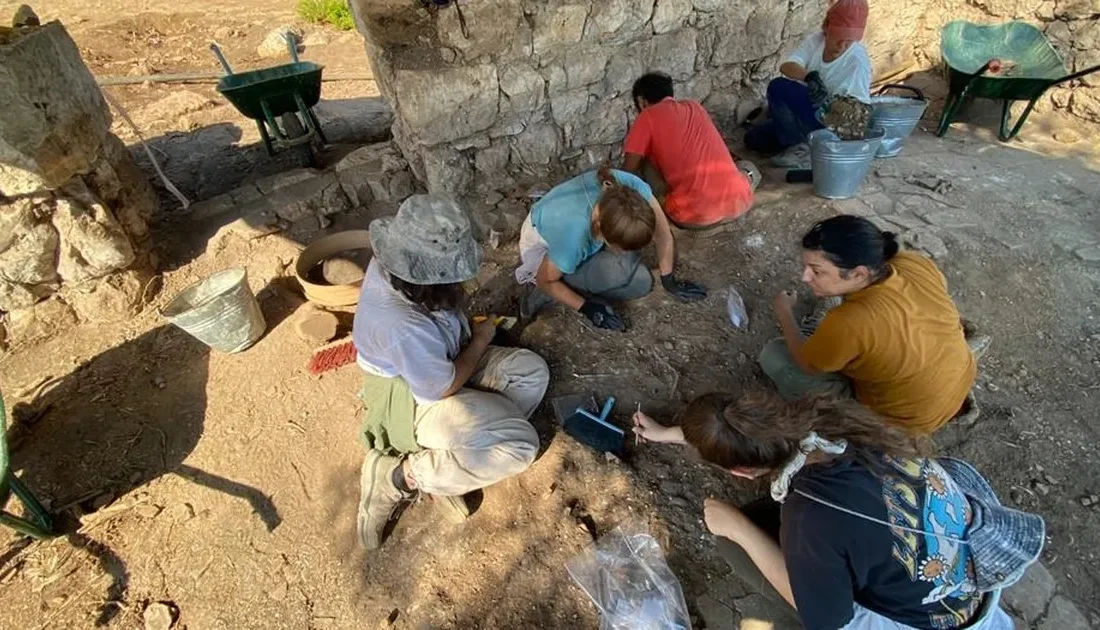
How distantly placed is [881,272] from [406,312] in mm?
1718

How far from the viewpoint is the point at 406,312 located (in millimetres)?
2012

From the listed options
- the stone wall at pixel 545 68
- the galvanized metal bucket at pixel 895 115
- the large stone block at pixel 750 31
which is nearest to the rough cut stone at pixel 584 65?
the stone wall at pixel 545 68

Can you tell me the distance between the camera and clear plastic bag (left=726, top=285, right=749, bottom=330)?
2.97 metres

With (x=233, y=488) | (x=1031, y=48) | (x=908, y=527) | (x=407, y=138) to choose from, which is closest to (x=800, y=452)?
(x=908, y=527)

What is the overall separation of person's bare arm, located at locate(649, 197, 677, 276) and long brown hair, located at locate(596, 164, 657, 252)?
405 mm

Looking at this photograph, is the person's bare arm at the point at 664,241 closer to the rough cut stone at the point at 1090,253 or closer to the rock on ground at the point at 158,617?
the rough cut stone at the point at 1090,253

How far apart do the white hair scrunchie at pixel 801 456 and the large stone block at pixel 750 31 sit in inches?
132

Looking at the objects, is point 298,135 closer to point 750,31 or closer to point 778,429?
point 750,31

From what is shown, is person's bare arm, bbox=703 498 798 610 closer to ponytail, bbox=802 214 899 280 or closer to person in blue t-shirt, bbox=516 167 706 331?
ponytail, bbox=802 214 899 280

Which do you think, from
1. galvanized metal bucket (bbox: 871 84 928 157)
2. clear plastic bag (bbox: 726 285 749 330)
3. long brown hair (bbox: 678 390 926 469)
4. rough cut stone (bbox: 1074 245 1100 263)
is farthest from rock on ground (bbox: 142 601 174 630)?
rough cut stone (bbox: 1074 245 1100 263)

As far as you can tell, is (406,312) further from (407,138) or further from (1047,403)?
(1047,403)

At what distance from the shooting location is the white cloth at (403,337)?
79.0 inches

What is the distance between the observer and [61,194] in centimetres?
317

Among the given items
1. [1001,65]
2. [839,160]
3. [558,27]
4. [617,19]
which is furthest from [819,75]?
[1001,65]
